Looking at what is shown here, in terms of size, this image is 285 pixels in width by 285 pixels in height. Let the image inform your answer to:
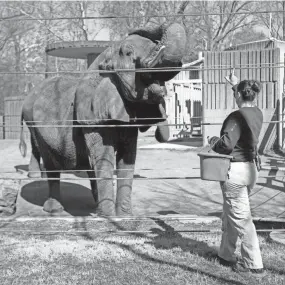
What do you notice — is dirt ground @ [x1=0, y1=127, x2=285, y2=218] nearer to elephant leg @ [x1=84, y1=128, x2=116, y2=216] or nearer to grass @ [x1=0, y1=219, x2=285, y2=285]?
elephant leg @ [x1=84, y1=128, x2=116, y2=216]

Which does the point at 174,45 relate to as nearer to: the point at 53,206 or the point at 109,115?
the point at 109,115

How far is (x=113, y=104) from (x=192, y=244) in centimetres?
184

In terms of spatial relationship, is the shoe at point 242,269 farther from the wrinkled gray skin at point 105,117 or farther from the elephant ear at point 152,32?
the elephant ear at point 152,32

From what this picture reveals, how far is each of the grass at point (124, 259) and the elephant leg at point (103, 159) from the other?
32.3 inches

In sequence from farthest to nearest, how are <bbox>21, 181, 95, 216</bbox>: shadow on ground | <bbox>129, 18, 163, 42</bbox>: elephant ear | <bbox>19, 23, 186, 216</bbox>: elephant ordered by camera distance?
1. <bbox>21, 181, 95, 216</bbox>: shadow on ground
2. <bbox>19, 23, 186, 216</bbox>: elephant
3. <bbox>129, 18, 163, 42</bbox>: elephant ear

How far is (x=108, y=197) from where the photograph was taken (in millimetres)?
6664

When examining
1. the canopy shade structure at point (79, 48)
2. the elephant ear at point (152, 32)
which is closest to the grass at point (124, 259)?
the elephant ear at point (152, 32)

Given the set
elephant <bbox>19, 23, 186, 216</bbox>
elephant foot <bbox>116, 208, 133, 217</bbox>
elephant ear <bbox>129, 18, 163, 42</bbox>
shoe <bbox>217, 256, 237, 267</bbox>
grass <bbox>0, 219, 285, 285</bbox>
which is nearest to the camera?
grass <bbox>0, 219, 285, 285</bbox>

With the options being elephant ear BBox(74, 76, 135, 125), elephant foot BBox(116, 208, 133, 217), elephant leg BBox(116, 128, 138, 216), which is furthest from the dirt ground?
elephant ear BBox(74, 76, 135, 125)

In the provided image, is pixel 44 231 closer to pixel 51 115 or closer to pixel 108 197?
pixel 108 197

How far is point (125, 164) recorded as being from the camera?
702cm

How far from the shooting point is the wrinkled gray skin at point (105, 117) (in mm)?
6281

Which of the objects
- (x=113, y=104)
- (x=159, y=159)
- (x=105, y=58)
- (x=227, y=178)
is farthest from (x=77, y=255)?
(x=159, y=159)

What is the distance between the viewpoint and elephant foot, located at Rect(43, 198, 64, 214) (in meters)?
8.23
